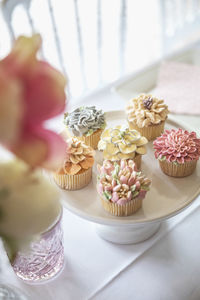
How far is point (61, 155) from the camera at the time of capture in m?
0.27

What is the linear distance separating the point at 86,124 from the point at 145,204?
27cm

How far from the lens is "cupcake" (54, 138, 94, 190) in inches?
33.1

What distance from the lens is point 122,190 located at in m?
0.78

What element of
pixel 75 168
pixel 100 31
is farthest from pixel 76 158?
pixel 100 31

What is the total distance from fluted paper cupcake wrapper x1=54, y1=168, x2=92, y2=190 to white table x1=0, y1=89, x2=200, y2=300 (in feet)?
0.50

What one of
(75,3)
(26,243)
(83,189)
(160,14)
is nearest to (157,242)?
(83,189)

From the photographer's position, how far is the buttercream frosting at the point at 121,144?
2.89ft

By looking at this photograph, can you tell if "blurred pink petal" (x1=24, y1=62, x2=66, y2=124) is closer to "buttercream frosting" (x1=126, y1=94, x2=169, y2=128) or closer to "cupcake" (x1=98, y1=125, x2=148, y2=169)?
"cupcake" (x1=98, y1=125, x2=148, y2=169)

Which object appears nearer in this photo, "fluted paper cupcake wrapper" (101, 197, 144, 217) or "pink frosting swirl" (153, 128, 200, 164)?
"fluted paper cupcake wrapper" (101, 197, 144, 217)

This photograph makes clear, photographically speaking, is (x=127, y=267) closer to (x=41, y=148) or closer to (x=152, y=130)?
(x=152, y=130)

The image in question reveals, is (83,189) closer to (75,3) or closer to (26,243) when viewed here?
(26,243)

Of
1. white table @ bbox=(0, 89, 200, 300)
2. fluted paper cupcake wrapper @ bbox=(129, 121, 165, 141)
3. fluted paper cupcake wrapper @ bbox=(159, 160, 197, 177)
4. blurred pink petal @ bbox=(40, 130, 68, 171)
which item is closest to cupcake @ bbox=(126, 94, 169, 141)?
fluted paper cupcake wrapper @ bbox=(129, 121, 165, 141)

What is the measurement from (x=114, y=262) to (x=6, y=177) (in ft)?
2.15

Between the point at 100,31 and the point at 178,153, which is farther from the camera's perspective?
the point at 100,31
